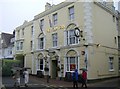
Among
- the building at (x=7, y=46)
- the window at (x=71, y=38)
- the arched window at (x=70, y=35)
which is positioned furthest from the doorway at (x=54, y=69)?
the building at (x=7, y=46)

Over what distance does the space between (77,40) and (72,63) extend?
267 centimetres

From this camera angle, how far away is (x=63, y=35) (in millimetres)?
26109

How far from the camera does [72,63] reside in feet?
80.8

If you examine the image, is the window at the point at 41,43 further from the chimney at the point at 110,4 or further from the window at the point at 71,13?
the chimney at the point at 110,4

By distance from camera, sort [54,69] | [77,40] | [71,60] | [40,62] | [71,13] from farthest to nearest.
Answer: [40,62]
[54,69]
[71,13]
[71,60]
[77,40]

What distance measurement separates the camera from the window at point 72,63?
24.1 meters

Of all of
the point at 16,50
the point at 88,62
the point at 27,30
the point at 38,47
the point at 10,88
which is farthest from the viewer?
the point at 16,50

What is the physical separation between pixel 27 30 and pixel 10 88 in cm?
1990

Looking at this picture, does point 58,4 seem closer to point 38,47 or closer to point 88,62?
point 38,47

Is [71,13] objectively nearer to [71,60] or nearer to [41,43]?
[71,60]

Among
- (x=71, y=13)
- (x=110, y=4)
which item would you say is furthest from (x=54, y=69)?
(x=110, y=4)

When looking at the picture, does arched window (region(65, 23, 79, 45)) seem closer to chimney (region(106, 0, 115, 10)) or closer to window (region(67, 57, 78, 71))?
window (region(67, 57, 78, 71))

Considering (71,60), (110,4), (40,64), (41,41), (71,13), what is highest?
(110,4)

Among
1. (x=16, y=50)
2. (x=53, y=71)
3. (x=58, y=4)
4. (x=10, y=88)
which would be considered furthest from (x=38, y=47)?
(x=10, y=88)
